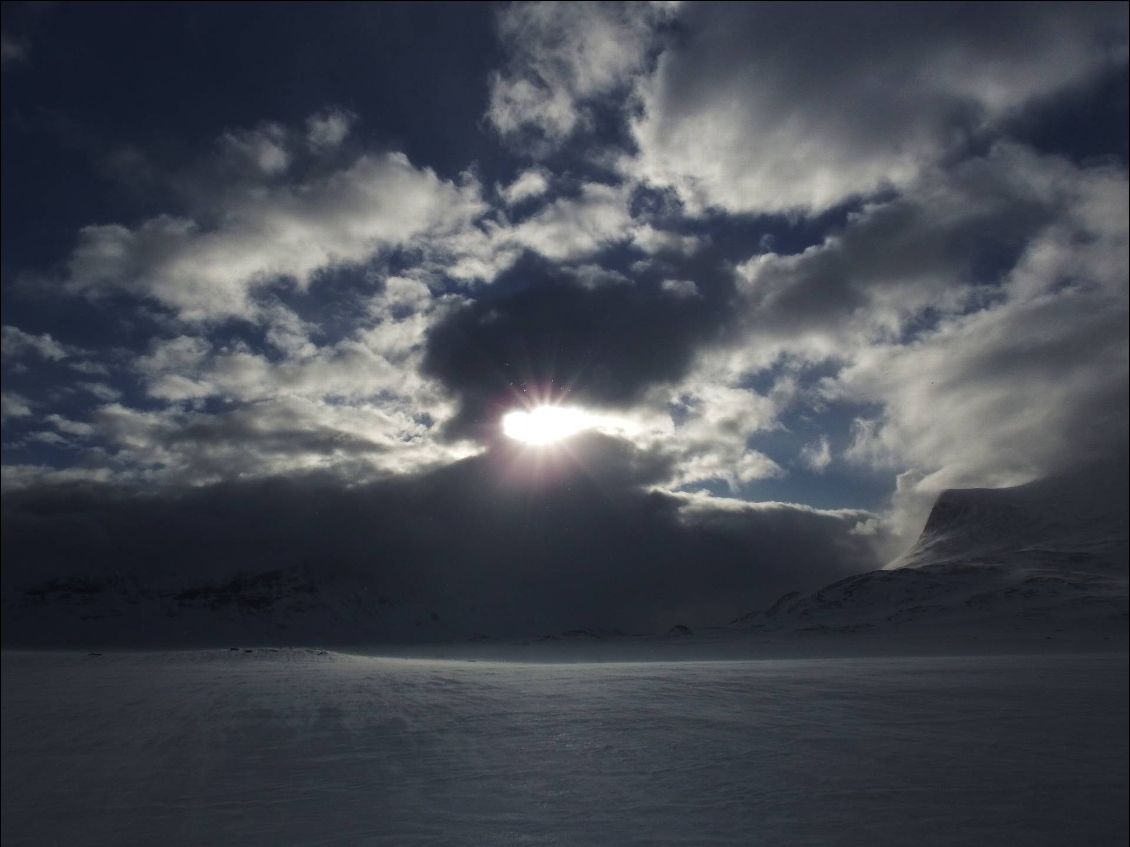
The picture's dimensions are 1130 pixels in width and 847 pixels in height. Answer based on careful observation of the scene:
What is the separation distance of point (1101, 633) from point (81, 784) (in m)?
121

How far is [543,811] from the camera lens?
10.5m

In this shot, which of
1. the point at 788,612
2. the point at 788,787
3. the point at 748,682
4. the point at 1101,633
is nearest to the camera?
the point at 788,787

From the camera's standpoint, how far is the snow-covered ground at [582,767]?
390 inches

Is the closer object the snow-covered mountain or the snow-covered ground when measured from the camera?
the snow-covered ground

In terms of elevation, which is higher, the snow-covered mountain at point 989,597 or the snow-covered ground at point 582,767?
the snow-covered mountain at point 989,597

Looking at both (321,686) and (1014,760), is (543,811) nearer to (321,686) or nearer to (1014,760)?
(1014,760)

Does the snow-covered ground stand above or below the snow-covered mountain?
below

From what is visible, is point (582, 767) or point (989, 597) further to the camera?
point (989, 597)

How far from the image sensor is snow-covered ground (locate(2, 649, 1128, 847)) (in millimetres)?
9906

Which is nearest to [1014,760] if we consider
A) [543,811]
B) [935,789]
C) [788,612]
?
[935,789]

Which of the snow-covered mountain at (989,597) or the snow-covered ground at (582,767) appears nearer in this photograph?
the snow-covered ground at (582,767)

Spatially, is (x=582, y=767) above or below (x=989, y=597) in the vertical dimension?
below

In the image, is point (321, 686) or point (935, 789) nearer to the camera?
point (935, 789)

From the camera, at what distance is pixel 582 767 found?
12641 millimetres
